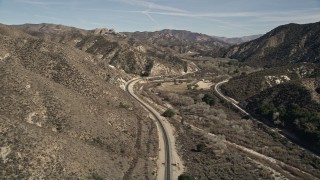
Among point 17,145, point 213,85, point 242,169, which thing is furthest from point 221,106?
point 17,145

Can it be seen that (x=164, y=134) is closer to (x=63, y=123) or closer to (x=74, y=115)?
(x=74, y=115)

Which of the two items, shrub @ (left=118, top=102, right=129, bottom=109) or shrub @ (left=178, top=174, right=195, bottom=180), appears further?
shrub @ (left=118, top=102, right=129, bottom=109)

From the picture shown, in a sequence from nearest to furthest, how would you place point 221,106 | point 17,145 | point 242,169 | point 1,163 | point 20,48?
point 1,163 < point 17,145 < point 242,169 < point 20,48 < point 221,106

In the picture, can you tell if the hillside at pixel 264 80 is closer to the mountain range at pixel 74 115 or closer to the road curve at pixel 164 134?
the mountain range at pixel 74 115

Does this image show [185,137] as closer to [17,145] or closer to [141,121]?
[141,121]

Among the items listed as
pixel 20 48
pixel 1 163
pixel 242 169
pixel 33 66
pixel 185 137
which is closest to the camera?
pixel 1 163

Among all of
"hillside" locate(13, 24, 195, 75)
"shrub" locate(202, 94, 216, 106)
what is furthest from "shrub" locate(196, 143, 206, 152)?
"hillside" locate(13, 24, 195, 75)

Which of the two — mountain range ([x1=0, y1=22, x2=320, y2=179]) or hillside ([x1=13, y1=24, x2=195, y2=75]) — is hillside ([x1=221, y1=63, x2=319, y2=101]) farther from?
hillside ([x1=13, y1=24, x2=195, y2=75])

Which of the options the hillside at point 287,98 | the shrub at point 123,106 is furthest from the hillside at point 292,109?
the shrub at point 123,106
